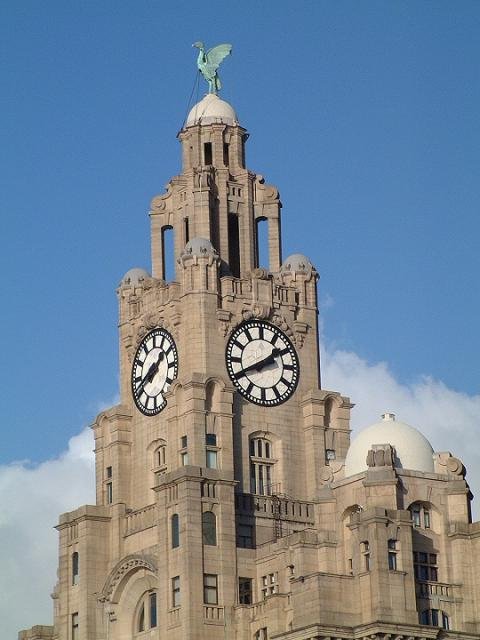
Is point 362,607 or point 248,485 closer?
point 362,607

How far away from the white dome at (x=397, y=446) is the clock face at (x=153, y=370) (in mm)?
11547

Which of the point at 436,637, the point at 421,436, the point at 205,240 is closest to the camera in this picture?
the point at 436,637

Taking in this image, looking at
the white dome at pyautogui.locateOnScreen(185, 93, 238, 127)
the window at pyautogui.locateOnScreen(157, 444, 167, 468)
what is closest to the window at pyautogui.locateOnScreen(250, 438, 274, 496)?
the window at pyautogui.locateOnScreen(157, 444, 167, 468)

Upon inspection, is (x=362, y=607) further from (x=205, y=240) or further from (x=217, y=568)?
(x=205, y=240)

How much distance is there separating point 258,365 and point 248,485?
6302mm

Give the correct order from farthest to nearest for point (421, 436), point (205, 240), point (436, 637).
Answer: point (205, 240) → point (421, 436) → point (436, 637)

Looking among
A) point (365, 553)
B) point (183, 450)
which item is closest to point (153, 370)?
point (183, 450)

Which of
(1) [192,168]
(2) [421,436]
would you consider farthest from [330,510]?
(1) [192,168]

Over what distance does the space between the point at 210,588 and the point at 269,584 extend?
2.95 metres

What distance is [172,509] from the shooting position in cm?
10844

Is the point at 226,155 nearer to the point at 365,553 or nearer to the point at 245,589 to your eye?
the point at 245,589

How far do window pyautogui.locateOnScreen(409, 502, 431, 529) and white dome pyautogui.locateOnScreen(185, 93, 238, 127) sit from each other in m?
25.7

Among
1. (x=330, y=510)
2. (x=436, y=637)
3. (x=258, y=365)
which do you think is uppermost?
(x=258, y=365)

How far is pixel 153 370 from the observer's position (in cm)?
11594
